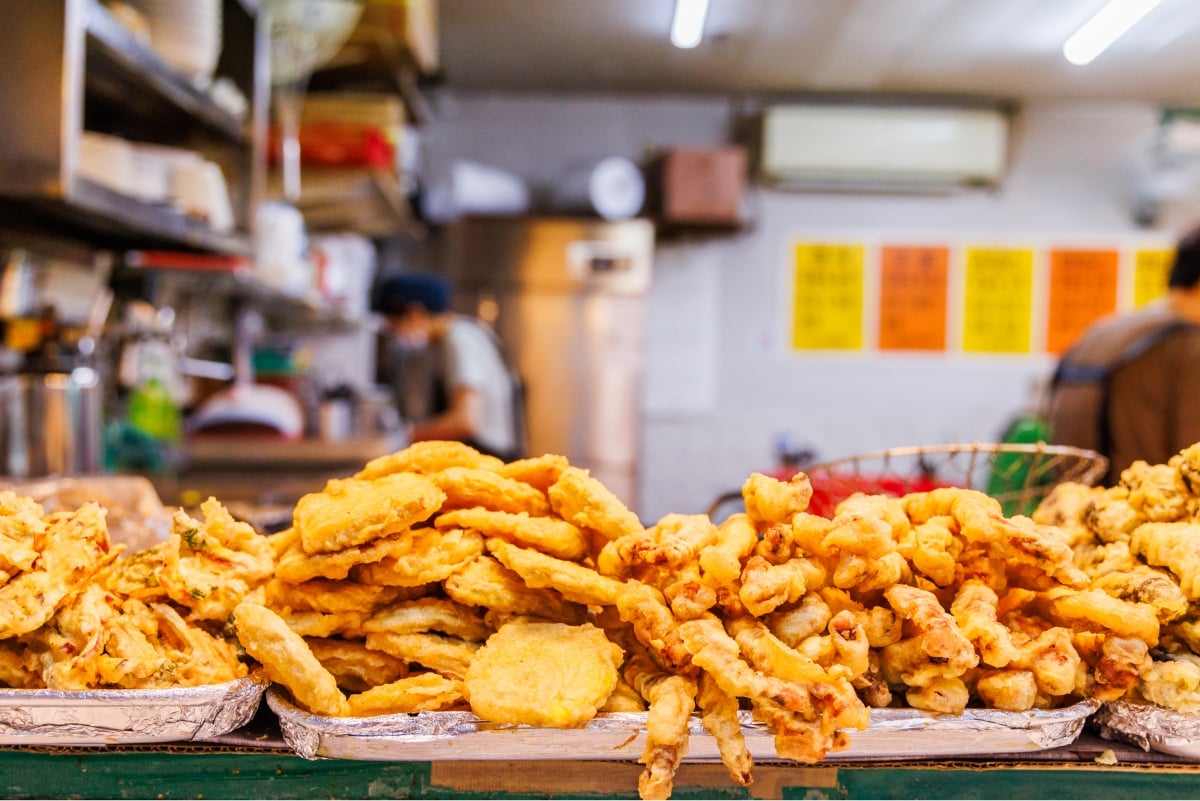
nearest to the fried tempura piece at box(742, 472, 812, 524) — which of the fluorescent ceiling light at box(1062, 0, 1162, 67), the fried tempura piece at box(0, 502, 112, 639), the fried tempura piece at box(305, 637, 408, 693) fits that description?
the fried tempura piece at box(305, 637, 408, 693)

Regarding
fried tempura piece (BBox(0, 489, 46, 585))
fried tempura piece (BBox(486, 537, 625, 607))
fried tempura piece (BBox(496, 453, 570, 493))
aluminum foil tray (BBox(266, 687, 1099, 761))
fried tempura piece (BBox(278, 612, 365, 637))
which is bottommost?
aluminum foil tray (BBox(266, 687, 1099, 761))

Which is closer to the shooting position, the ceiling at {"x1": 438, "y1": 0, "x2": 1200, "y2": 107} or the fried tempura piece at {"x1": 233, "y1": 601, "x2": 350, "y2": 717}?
the fried tempura piece at {"x1": 233, "y1": 601, "x2": 350, "y2": 717}

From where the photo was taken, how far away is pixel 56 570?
101 cm

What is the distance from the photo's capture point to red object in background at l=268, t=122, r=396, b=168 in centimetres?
410

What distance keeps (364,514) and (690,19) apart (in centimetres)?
253

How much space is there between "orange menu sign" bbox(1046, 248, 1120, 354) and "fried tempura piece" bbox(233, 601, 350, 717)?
5876 millimetres

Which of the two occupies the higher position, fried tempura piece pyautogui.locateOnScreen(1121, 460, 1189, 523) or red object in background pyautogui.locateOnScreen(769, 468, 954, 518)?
fried tempura piece pyautogui.locateOnScreen(1121, 460, 1189, 523)

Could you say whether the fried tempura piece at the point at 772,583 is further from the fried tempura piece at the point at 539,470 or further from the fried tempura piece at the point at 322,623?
the fried tempura piece at the point at 322,623

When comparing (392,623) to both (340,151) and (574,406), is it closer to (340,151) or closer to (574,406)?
(340,151)

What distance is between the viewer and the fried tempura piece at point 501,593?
3.36 feet

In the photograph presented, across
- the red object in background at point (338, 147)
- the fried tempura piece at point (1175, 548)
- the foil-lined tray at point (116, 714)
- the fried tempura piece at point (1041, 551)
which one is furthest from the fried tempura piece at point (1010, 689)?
the red object in background at point (338, 147)

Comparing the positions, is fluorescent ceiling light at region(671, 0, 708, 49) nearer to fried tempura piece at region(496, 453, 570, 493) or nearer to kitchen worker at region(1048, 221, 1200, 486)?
kitchen worker at region(1048, 221, 1200, 486)

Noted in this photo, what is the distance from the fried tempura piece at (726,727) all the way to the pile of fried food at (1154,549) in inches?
18.0

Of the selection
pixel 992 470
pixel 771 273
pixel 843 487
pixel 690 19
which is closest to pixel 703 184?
pixel 771 273
